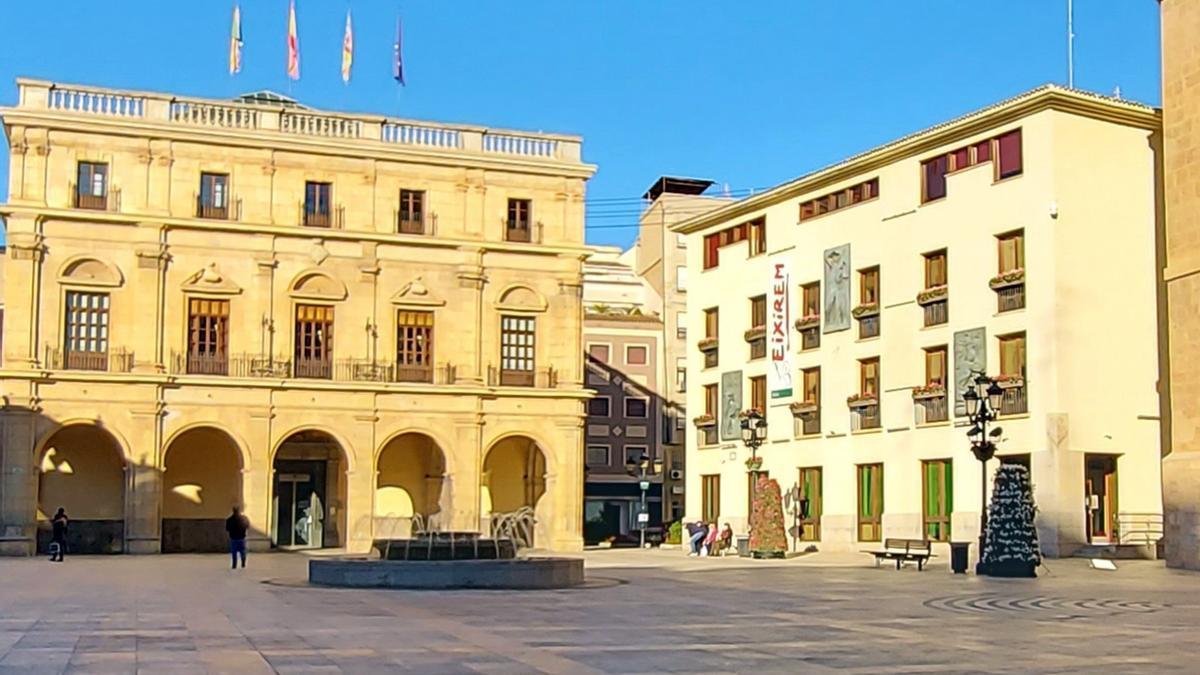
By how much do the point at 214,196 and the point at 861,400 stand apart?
67.2 feet

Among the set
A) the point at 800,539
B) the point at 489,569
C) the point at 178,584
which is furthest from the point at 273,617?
the point at 800,539

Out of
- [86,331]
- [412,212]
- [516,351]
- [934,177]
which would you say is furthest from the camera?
[516,351]

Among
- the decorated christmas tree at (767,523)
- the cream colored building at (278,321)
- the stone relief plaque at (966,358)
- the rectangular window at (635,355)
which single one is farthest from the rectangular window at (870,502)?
the rectangular window at (635,355)

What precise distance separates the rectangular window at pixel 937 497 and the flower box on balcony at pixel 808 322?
6.34m

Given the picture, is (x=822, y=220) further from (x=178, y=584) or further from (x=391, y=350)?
(x=178, y=584)

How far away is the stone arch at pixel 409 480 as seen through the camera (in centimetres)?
4966

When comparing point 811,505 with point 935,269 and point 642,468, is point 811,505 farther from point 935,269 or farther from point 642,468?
point 642,468

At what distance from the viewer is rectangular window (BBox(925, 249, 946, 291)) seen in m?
40.1

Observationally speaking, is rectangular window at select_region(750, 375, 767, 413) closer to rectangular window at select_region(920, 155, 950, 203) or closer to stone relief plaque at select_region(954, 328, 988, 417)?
rectangular window at select_region(920, 155, 950, 203)

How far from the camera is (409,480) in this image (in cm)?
5078

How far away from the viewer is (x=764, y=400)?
47.3m

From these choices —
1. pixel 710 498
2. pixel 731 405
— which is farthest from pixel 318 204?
pixel 710 498

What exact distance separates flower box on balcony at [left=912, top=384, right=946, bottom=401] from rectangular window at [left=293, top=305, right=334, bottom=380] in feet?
59.2

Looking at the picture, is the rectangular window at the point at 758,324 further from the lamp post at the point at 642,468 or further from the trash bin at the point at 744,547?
the lamp post at the point at 642,468
